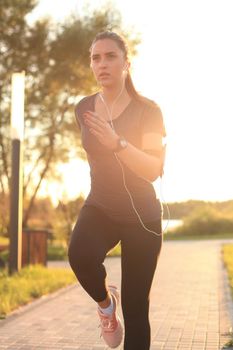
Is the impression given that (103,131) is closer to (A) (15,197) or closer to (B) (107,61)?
(B) (107,61)

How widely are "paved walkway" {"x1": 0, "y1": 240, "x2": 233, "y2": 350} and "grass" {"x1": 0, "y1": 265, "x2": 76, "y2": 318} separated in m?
0.16

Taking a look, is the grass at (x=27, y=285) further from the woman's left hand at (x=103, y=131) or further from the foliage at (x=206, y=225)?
the foliage at (x=206, y=225)

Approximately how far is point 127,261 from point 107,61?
3.65 ft

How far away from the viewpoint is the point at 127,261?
3.43m

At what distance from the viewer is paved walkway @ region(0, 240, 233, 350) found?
530 cm

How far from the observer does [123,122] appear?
132 inches

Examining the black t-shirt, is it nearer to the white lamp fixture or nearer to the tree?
the white lamp fixture

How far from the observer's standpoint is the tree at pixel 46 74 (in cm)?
1973

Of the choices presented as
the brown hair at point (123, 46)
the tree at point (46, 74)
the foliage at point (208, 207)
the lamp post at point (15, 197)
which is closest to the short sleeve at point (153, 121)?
the brown hair at point (123, 46)

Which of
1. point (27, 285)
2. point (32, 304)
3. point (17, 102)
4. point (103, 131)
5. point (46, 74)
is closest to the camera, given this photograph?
point (103, 131)

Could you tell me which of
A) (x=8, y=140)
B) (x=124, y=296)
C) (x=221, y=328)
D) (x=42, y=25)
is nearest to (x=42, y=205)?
(x=8, y=140)

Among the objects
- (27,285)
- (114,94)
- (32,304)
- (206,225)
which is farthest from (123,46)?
(206,225)

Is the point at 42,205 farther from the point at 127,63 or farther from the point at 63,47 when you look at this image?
the point at 127,63

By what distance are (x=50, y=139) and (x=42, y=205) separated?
49.2 ft
